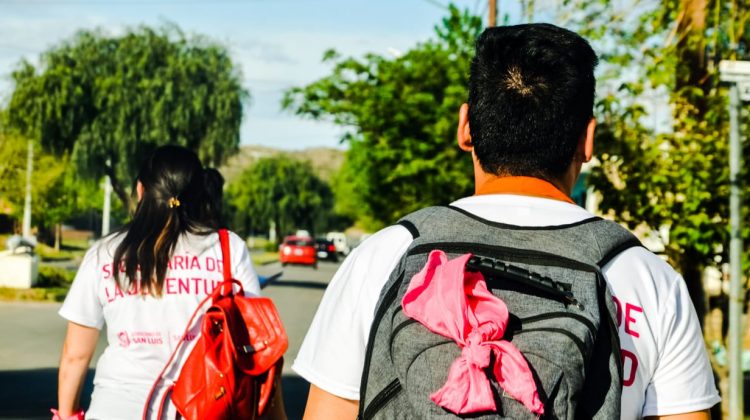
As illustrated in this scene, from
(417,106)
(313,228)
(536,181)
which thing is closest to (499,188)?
(536,181)

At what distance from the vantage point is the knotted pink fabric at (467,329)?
1.60 meters

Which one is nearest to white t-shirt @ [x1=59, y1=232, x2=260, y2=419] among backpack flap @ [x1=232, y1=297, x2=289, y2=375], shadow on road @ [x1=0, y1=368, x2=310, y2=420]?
backpack flap @ [x1=232, y1=297, x2=289, y2=375]

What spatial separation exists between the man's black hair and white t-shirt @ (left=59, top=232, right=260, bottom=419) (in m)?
1.84

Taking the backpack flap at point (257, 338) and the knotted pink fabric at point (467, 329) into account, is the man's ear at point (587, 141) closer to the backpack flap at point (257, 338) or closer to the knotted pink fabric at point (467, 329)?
the knotted pink fabric at point (467, 329)

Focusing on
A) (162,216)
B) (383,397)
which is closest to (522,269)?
(383,397)

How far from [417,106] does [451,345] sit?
16.3 m

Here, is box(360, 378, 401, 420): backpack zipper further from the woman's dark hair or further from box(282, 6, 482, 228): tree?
box(282, 6, 482, 228): tree

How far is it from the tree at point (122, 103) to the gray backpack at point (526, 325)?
25429 mm

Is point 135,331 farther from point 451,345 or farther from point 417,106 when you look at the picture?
point 417,106

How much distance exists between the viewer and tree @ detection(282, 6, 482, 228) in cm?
1761

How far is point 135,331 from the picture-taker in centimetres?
348

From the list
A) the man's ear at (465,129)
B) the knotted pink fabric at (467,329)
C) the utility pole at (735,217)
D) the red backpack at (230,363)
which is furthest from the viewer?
the utility pole at (735,217)

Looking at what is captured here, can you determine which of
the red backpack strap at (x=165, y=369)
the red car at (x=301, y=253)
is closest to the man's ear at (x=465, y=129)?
the red backpack strap at (x=165, y=369)

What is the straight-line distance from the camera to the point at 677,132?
7621 mm
